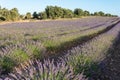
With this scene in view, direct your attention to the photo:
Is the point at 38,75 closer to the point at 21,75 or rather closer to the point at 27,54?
the point at 21,75

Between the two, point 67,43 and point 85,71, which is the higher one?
point 85,71

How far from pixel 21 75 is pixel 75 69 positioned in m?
2.66

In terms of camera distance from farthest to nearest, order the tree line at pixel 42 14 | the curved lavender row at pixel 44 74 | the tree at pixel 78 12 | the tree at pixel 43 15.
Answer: the tree at pixel 78 12, the tree at pixel 43 15, the tree line at pixel 42 14, the curved lavender row at pixel 44 74

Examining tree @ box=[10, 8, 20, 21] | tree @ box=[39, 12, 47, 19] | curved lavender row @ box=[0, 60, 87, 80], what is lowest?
tree @ box=[39, 12, 47, 19]

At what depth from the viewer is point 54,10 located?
8794cm

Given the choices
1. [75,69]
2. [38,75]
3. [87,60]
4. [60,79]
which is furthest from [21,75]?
[87,60]

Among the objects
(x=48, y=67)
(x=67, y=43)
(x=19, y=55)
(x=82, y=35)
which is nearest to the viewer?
(x=48, y=67)

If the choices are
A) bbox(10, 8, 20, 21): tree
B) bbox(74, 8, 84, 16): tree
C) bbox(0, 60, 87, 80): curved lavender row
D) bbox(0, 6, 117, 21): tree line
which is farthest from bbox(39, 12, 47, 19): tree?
bbox(0, 60, 87, 80): curved lavender row

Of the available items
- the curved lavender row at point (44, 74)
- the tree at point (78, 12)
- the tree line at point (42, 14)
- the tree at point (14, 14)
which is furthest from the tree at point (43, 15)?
the curved lavender row at point (44, 74)

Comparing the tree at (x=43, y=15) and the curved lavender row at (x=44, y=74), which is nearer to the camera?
the curved lavender row at (x=44, y=74)

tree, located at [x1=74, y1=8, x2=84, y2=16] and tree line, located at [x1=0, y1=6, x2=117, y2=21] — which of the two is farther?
tree, located at [x1=74, y1=8, x2=84, y2=16]

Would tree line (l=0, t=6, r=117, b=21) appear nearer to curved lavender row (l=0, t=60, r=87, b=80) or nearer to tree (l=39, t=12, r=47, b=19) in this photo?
tree (l=39, t=12, r=47, b=19)

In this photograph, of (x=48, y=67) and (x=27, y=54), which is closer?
(x=48, y=67)

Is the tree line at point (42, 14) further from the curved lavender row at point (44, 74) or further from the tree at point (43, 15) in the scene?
the curved lavender row at point (44, 74)
